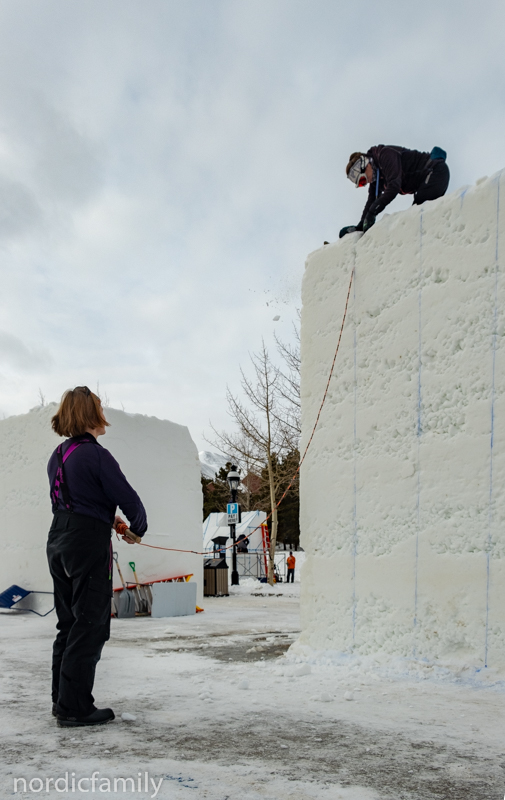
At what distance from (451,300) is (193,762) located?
137 inches

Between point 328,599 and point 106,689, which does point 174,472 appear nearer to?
point 328,599

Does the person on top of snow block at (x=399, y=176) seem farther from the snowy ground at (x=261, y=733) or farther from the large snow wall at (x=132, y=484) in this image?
the large snow wall at (x=132, y=484)

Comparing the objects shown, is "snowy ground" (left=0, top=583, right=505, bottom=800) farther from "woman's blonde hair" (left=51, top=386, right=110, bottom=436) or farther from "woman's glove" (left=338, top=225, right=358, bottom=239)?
"woman's glove" (left=338, top=225, right=358, bottom=239)

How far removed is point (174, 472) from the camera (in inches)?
428

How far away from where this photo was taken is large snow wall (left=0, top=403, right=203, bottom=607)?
10.1m

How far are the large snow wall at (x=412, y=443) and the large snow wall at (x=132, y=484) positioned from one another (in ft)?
17.0

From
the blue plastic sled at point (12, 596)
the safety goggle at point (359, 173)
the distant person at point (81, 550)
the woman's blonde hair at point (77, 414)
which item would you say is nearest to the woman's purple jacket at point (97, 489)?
the distant person at point (81, 550)

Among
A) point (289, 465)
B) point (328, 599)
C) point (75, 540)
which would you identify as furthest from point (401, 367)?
point (289, 465)

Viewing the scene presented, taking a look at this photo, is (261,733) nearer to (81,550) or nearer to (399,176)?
(81,550)

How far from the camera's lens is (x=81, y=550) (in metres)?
3.25

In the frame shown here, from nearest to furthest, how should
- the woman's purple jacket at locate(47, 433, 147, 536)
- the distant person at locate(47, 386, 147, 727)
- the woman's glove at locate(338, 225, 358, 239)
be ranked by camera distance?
the distant person at locate(47, 386, 147, 727)
the woman's purple jacket at locate(47, 433, 147, 536)
the woman's glove at locate(338, 225, 358, 239)

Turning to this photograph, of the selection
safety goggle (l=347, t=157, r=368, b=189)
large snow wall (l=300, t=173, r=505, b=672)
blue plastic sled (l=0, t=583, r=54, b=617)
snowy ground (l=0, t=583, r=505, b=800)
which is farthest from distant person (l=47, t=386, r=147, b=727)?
blue plastic sled (l=0, t=583, r=54, b=617)

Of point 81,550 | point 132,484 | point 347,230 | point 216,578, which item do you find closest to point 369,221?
point 347,230

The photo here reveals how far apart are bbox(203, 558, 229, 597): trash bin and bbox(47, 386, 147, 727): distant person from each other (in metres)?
10.4
